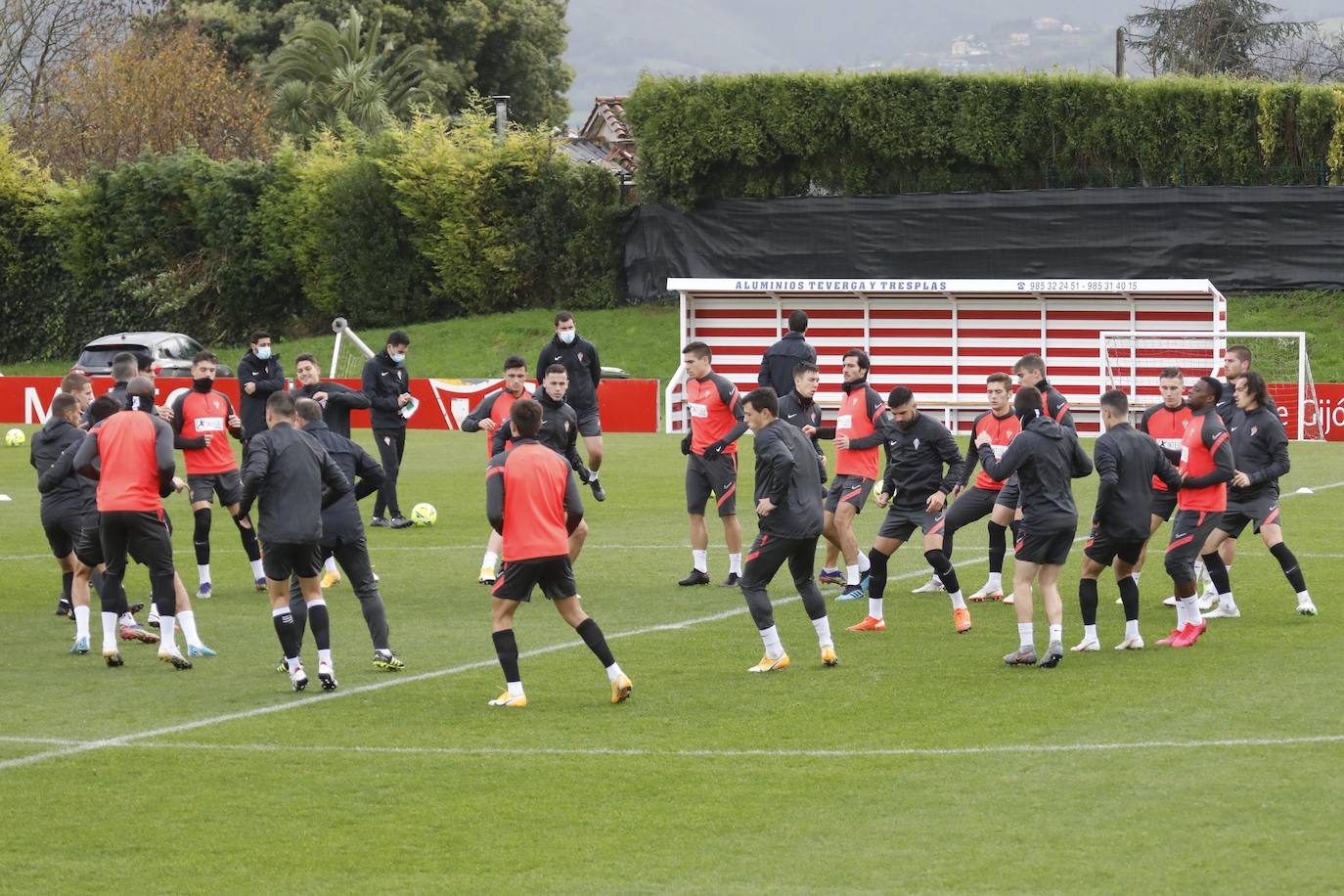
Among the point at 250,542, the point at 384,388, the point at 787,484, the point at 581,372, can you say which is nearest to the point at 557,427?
the point at 250,542

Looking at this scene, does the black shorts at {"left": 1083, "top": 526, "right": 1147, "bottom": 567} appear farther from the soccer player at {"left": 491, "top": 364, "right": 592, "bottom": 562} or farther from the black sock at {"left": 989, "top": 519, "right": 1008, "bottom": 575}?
the soccer player at {"left": 491, "top": 364, "right": 592, "bottom": 562}

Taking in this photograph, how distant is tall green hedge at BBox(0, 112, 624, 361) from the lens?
4912 cm

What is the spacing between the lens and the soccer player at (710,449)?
16266 millimetres

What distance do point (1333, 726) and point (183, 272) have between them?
47509 millimetres

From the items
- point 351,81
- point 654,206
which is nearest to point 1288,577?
point 654,206

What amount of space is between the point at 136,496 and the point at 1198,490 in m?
7.88

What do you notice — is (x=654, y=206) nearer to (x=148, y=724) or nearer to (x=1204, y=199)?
(x=1204, y=199)

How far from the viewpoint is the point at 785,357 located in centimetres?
1880

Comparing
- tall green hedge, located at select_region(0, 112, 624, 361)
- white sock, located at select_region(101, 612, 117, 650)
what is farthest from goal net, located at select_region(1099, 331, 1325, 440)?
white sock, located at select_region(101, 612, 117, 650)

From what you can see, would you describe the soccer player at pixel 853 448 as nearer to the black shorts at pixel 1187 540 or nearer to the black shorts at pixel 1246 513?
the black shorts at pixel 1187 540

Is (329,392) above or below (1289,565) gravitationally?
above

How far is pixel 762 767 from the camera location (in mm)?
9734

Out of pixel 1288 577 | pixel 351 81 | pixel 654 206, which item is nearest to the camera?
pixel 1288 577

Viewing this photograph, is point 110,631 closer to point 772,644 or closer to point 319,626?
point 319,626
